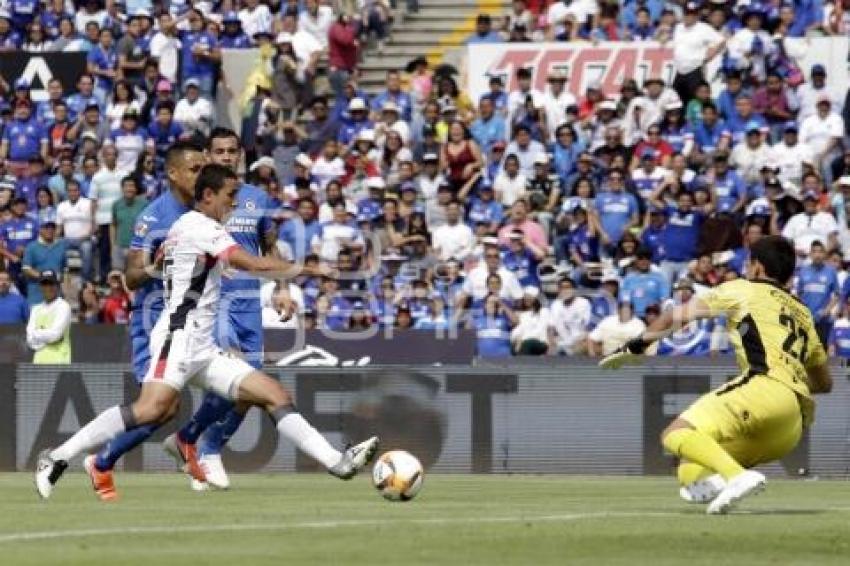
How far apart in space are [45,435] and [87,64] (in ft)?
40.1

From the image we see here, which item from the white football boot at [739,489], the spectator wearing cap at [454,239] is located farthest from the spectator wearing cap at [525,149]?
the white football boot at [739,489]

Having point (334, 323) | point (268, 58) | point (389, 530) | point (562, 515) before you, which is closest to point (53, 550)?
point (389, 530)

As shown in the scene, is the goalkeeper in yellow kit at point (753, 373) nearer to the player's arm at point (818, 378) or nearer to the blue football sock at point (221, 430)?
the player's arm at point (818, 378)

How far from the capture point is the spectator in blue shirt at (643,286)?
25.8 m

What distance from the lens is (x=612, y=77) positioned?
101ft

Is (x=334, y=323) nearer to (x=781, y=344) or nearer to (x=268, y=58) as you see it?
(x=268, y=58)

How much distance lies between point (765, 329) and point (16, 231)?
18.3m

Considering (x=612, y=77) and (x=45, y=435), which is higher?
(x=612, y=77)

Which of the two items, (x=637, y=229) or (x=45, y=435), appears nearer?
(x=45, y=435)

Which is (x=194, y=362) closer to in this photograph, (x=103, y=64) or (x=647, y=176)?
(x=647, y=176)

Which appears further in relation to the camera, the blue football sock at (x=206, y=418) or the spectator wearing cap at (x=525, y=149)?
the spectator wearing cap at (x=525, y=149)

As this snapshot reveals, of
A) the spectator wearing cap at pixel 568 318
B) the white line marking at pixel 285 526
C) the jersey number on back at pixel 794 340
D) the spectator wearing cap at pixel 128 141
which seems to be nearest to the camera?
the white line marking at pixel 285 526

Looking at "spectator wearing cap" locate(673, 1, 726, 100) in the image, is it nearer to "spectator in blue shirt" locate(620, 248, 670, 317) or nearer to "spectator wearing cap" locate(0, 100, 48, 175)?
"spectator in blue shirt" locate(620, 248, 670, 317)

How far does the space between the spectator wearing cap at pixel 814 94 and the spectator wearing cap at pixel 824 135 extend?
0.23 metres
